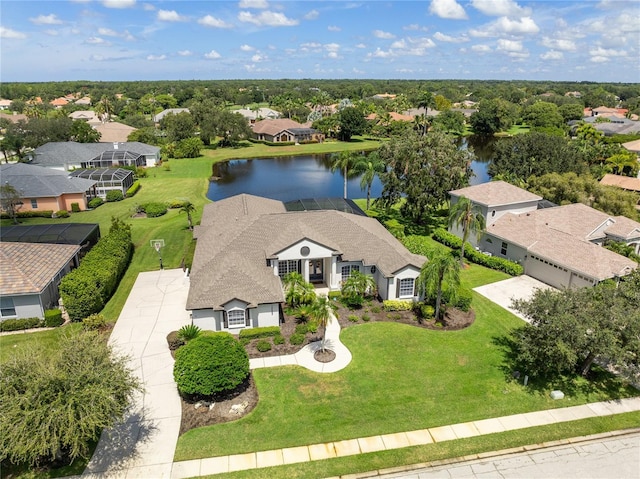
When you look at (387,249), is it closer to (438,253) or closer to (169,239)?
(438,253)

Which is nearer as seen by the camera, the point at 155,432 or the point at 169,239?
the point at 155,432

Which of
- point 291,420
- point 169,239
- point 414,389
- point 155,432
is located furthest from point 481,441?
point 169,239

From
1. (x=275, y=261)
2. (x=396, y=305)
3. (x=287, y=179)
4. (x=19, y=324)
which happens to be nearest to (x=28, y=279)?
(x=19, y=324)

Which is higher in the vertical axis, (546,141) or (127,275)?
Result: (546,141)

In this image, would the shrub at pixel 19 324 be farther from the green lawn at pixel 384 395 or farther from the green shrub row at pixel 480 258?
the green shrub row at pixel 480 258

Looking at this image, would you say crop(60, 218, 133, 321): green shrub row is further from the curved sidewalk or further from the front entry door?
the front entry door

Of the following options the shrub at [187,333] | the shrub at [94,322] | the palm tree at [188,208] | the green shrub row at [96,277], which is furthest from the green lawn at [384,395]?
the palm tree at [188,208]

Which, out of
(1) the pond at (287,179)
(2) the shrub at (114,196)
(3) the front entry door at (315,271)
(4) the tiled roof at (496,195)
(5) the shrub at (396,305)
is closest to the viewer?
(5) the shrub at (396,305)
